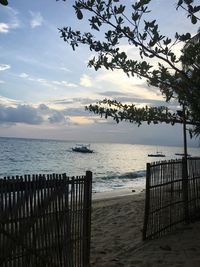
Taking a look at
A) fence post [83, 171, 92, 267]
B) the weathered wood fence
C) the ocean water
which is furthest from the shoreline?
fence post [83, 171, 92, 267]

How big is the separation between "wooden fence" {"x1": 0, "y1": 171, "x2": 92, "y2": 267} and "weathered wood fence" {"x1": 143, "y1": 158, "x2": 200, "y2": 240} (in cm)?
214

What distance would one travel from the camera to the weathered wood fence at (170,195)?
8.55m

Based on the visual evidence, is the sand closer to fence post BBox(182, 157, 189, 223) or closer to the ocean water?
fence post BBox(182, 157, 189, 223)

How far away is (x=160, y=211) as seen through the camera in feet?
28.9

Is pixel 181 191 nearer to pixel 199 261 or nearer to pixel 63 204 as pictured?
pixel 199 261

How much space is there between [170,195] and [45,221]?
408cm

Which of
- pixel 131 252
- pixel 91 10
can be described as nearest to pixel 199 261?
pixel 131 252

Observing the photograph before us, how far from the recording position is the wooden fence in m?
5.20

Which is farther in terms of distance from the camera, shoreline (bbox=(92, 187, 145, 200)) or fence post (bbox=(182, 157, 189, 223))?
shoreline (bbox=(92, 187, 145, 200))

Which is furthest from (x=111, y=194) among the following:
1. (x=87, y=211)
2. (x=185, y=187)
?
(x=87, y=211)

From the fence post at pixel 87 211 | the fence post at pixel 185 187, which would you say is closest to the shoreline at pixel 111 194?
the fence post at pixel 185 187

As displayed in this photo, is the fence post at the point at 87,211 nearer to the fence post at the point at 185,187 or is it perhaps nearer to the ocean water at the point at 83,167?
the fence post at the point at 185,187

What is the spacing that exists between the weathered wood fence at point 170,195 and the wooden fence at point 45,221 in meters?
2.14

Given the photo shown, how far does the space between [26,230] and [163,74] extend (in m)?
2.61
